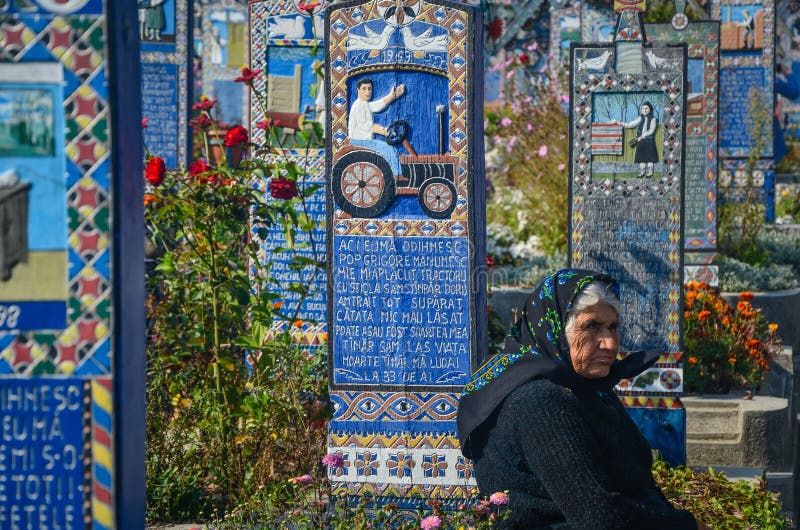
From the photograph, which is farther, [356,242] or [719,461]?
[719,461]

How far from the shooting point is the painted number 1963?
242 centimetres

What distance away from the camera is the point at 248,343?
5145 millimetres

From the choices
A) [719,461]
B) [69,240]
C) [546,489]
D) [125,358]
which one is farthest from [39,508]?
[719,461]

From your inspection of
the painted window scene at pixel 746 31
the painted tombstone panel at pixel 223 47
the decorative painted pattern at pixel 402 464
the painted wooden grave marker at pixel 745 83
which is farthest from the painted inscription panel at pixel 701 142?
the painted tombstone panel at pixel 223 47

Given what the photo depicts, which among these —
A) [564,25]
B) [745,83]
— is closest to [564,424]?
[745,83]

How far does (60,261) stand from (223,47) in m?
18.9

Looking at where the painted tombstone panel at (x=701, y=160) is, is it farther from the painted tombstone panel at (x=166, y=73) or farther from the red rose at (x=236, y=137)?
the red rose at (x=236, y=137)

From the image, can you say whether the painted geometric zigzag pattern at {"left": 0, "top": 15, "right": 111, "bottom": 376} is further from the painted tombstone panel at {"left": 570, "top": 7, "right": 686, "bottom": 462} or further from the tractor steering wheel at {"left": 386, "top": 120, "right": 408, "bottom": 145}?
the painted tombstone panel at {"left": 570, "top": 7, "right": 686, "bottom": 462}

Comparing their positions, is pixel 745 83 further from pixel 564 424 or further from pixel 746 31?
pixel 564 424

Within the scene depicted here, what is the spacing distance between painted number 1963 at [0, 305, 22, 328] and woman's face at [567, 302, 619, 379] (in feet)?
5.58

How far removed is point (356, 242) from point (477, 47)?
1066mm

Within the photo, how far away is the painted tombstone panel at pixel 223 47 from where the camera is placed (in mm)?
20641

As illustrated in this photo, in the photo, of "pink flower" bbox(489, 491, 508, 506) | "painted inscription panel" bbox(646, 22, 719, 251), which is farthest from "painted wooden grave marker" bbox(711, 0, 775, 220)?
"pink flower" bbox(489, 491, 508, 506)

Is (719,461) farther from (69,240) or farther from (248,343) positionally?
(69,240)
